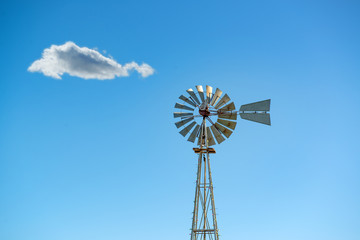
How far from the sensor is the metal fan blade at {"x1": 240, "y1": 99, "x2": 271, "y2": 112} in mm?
24297

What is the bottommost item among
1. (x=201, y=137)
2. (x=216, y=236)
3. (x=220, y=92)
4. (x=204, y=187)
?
(x=216, y=236)

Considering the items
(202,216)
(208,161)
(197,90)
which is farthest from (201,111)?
(202,216)

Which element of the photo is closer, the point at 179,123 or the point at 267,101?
the point at 267,101

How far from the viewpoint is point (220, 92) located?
26281 millimetres

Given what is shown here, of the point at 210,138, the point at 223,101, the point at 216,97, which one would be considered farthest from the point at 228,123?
the point at 216,97

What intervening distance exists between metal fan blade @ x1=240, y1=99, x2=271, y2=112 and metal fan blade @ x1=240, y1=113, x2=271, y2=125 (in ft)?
0.99

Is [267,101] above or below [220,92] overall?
below

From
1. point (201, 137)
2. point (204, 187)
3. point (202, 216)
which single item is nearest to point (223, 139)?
point (201, 137)

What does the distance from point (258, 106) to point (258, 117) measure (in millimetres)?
652

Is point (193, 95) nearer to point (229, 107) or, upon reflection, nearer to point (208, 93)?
point (208, 93)

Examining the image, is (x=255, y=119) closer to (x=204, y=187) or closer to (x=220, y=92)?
(x=220, y=92)

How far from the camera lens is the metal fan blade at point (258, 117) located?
2416 cm

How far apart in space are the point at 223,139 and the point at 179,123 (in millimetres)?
2961

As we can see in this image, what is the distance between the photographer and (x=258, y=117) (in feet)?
80.5
